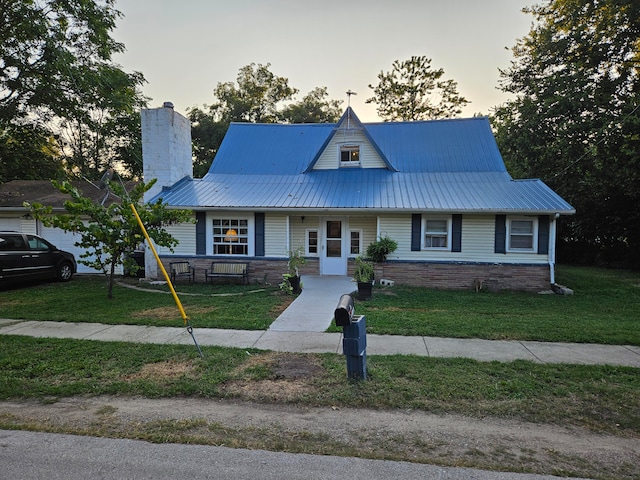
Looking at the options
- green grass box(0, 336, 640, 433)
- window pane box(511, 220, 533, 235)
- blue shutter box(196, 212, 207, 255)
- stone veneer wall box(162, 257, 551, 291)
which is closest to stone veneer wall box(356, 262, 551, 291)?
stone veneer wall box(162, 257, 551, 291)

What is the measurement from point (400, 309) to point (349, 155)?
28.9ft

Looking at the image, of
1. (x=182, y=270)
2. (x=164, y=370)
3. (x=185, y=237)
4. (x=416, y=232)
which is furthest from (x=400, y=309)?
(x=185, y=237)

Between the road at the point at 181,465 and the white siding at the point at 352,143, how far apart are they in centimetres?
1370

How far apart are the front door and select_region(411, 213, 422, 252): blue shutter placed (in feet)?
8.09

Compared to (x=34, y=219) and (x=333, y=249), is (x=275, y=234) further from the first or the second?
(x=34, y=219)

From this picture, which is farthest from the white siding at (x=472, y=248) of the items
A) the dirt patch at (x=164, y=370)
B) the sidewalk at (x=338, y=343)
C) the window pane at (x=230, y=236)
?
the dirt patch at (x=164, y=370)

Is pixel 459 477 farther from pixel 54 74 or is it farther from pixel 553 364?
pixel 54 74

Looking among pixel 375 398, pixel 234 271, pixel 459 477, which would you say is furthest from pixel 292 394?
pixel 234 271

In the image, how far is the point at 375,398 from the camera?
14.0 feet

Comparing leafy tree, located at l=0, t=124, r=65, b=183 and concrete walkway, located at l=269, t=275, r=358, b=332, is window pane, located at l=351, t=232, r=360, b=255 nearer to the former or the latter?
concrete walkway, located at l=269, t=275, r=358, b=332

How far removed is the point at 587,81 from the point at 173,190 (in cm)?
1915

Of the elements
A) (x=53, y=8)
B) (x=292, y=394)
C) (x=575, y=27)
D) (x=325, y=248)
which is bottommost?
(x=292, y=394)

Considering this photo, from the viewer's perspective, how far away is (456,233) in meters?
12.7

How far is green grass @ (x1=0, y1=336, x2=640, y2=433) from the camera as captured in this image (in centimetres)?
412
